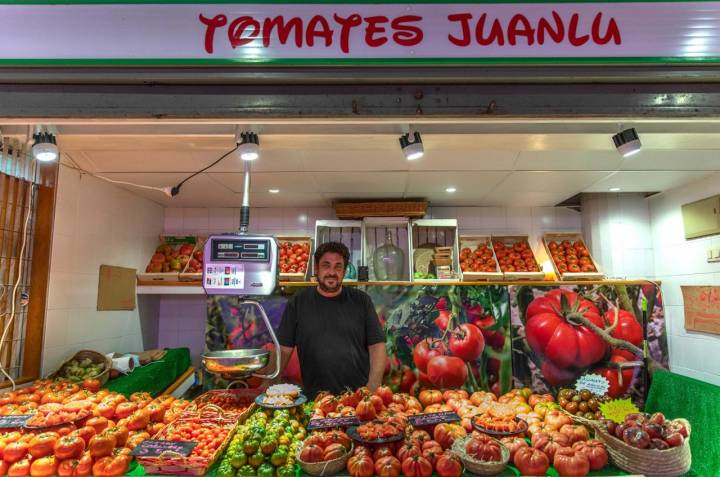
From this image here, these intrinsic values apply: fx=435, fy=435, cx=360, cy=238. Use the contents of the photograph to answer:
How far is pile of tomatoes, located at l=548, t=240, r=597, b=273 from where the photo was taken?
4992mm

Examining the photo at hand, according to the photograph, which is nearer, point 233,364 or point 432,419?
point 233,364

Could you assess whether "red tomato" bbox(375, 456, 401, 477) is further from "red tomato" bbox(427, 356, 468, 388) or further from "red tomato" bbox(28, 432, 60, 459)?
"red tomato" bbox(427, 356, 468, 388)

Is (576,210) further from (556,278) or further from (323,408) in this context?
(323,408)

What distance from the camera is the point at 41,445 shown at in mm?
1815

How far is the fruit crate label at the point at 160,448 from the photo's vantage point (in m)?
1.76

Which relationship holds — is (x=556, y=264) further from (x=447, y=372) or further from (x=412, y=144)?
(x=412, y=144)

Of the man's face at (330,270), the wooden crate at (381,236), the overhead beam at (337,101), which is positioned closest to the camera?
the overhead beam at (337,101)

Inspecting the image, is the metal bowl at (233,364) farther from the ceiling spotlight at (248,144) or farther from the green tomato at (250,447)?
the ceiling spotlight at (248,144)

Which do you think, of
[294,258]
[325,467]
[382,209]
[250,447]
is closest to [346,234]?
[382,209]

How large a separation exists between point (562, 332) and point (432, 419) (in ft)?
9.02

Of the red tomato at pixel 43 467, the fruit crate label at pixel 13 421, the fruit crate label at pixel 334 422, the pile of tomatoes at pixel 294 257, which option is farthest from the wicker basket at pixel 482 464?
the pile of tomatoes at pixel 294 257

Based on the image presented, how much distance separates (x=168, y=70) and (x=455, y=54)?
961mm

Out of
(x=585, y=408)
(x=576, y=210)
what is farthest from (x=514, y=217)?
(x=585, y=408)

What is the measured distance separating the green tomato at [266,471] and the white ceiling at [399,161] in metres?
1.41
